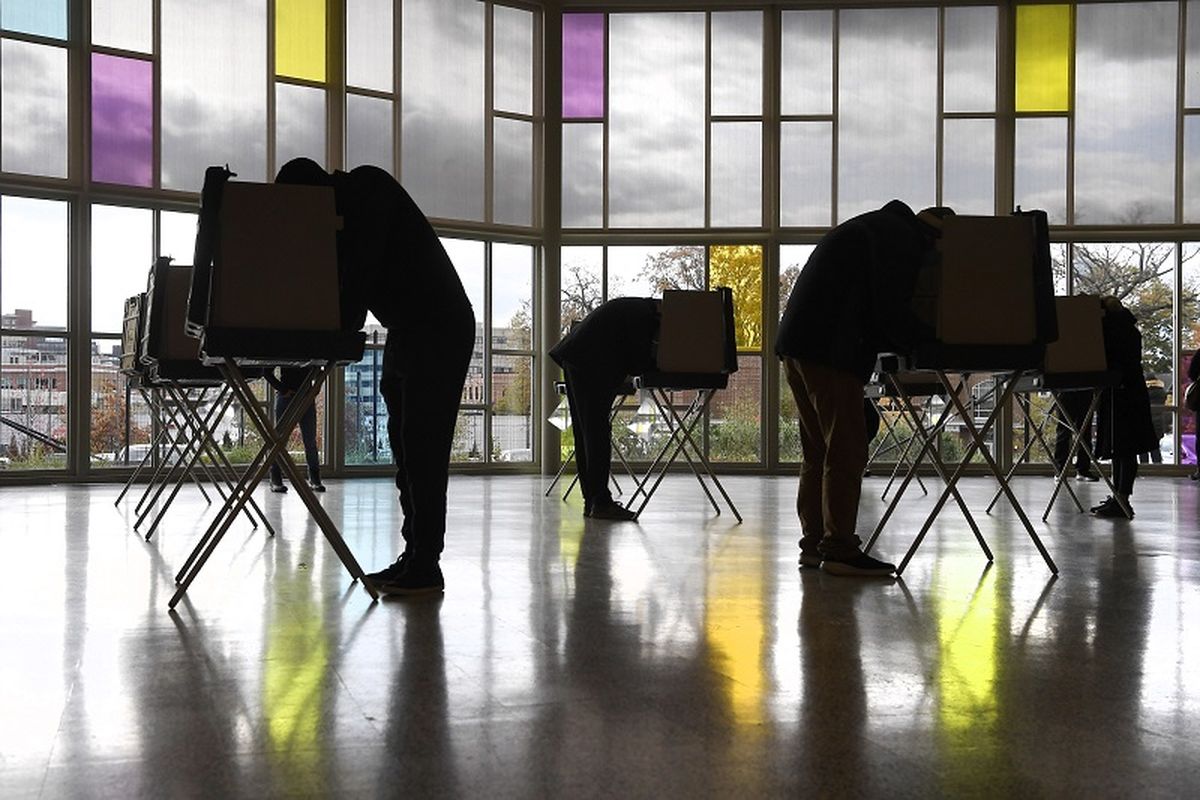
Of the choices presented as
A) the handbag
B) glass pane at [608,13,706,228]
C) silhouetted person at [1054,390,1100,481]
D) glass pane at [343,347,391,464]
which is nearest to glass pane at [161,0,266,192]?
glass pane at [343,347,391,464]

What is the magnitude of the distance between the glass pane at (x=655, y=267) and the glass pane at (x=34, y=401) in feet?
16.5

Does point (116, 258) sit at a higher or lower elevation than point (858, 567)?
higher

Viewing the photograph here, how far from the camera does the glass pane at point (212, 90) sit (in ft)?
33.3

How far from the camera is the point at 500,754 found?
5.94 feet

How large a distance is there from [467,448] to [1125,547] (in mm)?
7424

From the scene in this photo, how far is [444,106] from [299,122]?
1412 millimetres

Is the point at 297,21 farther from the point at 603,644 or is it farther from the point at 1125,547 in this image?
the point at 603,644

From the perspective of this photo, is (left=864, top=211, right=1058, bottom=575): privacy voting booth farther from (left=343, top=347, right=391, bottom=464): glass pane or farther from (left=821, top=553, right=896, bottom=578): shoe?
(left=343, top=347, right=391, bottom=464): glass pane

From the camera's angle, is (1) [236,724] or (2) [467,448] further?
(2) [467,448]

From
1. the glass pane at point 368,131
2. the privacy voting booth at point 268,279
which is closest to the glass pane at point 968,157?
the glass pane at point 368,131

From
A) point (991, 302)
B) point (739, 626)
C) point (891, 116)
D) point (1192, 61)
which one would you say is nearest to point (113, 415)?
point (891, 116)

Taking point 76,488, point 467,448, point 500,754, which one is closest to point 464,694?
point 500,754

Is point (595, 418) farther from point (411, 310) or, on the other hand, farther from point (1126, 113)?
point (1126, 113)

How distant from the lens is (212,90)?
10.3 meters
